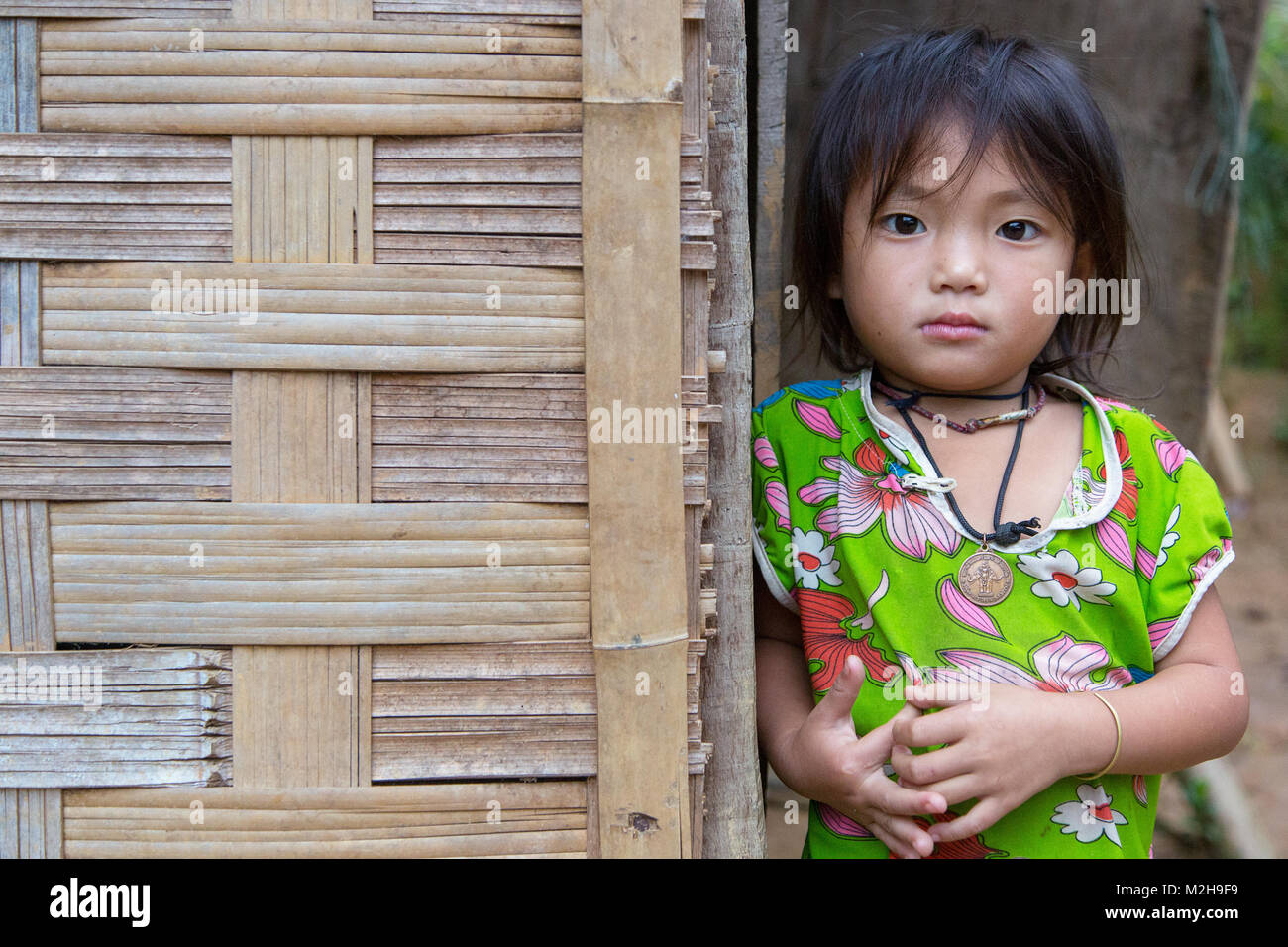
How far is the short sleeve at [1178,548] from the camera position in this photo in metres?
1.41

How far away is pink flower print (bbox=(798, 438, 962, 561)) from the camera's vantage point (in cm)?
143

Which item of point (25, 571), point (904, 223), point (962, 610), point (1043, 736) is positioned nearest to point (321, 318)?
point (25, 571)

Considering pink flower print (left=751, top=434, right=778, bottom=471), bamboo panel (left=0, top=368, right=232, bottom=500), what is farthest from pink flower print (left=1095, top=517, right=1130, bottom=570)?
bamboo panel (left=0, top=368, right=232, bottom=500)

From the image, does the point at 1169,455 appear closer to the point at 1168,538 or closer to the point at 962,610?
the point at 1168,538

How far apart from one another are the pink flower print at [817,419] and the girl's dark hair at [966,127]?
199 mm

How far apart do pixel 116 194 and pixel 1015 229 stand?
3.71 feet

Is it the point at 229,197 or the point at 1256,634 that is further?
the point at 1256,634

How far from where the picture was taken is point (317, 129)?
A: 1.21 meters

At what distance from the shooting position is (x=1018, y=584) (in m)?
1.40

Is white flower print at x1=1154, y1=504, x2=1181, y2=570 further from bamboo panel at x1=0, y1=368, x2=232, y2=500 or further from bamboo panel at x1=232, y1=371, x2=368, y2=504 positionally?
bamboo panel at x1=0, y1=368, x2=232, y2=500

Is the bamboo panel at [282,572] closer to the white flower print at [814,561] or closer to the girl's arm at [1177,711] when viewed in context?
the white flower print at [814,561]

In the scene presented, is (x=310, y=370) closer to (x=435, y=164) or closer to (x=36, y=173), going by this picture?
(x=435, y=164)

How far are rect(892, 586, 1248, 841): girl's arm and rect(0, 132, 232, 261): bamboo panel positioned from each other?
39.5 inches

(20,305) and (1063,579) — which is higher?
(20,305)
